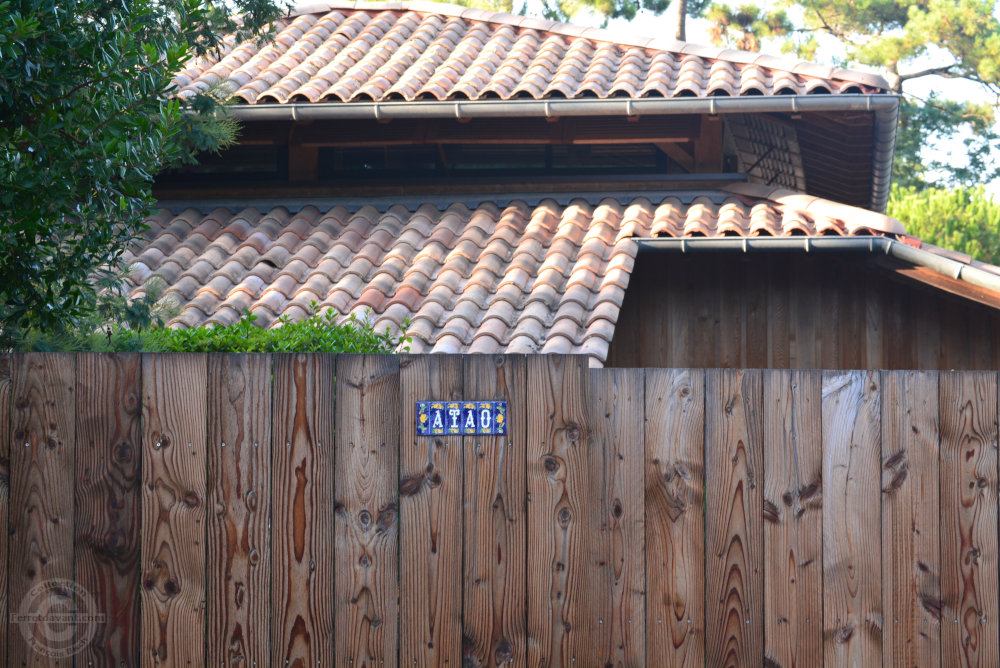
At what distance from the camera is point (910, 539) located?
3998 millimetres

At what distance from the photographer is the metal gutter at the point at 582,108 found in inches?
324

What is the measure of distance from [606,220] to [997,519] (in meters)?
4.75

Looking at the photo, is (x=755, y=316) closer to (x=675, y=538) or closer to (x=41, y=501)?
(x=675, y=538)

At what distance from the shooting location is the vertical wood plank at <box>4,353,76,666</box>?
398 centimetres

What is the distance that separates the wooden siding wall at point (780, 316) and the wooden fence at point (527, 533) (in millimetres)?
4042

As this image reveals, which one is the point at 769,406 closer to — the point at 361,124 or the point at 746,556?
the point at 746,556

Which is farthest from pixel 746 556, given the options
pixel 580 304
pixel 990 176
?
pixel 990 176

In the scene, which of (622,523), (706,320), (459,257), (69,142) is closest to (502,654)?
(622,523)

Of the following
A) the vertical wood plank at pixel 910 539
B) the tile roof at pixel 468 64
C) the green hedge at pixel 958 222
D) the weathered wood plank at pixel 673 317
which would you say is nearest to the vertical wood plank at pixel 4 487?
the vertical wood plank at pixel 910 539

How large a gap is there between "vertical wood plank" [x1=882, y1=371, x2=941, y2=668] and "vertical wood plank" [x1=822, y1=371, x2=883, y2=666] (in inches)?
1.7

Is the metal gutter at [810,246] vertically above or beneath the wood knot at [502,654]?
above

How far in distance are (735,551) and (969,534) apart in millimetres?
988

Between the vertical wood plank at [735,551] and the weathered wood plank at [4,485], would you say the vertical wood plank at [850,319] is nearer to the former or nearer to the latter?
the vertical wood plank at [735,551]

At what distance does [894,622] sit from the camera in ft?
13.1
